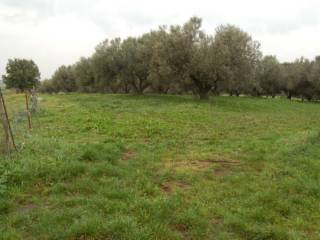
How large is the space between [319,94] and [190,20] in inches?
1291

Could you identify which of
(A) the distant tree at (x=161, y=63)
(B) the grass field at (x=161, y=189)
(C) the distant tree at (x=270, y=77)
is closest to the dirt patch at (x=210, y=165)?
(B) the grass field at (x=161, y=189)

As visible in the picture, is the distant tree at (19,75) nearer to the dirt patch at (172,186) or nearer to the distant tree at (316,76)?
the distant tree at (316,76)

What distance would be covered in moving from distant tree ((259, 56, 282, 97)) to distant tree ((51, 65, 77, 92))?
48.1m

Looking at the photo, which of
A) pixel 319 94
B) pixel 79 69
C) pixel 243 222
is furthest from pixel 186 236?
pixel 79 69

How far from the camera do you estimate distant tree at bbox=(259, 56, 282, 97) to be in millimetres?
73375

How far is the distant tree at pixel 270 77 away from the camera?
73.4 metres

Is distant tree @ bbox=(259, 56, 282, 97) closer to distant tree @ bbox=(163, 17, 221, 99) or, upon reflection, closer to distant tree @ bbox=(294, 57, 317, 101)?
distant tree @ bbox=(294, 57, 317, 101)

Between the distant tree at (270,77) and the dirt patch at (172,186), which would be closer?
the dirt patch at (172,186)

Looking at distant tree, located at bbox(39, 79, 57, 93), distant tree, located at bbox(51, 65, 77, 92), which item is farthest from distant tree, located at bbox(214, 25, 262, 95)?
distant tree, located at bbox(39, 79, 57, 93)

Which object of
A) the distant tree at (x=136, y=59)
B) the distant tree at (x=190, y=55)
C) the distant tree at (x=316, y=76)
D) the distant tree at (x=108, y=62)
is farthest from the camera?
the distant tree at (x=316, y=76)

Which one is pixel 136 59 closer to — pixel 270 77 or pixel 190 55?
pixel 190 55

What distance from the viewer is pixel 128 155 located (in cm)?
1435

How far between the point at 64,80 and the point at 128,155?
96620 mm

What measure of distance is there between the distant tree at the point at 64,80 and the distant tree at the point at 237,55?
211ft
